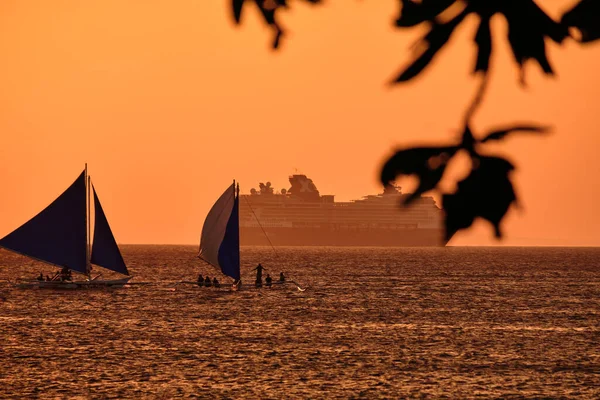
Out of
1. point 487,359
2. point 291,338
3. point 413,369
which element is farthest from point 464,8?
point 291,338

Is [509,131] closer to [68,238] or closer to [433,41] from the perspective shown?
[433,41]

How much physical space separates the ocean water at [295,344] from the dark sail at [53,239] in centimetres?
323

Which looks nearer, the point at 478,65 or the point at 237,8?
the point at 478,65

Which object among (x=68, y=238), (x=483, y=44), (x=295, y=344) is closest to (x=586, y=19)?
(x=483, y=44)

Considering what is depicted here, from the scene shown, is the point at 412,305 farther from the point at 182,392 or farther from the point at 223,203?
the point at 182,392

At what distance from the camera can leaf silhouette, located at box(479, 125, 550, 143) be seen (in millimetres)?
2234

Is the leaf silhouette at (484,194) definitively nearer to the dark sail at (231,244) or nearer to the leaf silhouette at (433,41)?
the leaf silhouette at (433,41)

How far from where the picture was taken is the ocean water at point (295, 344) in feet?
120

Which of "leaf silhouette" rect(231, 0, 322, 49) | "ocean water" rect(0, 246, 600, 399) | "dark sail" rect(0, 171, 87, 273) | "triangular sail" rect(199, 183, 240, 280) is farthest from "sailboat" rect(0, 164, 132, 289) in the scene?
"leaf silhouette" rect(231, 0, 322, 49)

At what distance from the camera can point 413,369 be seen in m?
41.4

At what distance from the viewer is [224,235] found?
76.2 metres

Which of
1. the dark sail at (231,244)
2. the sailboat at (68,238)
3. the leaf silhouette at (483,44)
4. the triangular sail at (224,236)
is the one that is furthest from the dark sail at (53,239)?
the leaf silhouette at (483,44)

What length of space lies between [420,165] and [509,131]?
7.2 inches

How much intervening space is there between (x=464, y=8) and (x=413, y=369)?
39.6m
